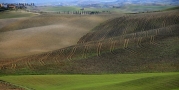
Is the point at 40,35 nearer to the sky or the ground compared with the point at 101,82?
nearer to the ground

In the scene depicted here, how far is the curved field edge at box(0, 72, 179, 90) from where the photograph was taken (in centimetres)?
2044

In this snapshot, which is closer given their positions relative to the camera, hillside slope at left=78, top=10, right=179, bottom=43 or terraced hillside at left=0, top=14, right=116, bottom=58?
terraced hillside at left=0, top=14, right=116, bottom=58

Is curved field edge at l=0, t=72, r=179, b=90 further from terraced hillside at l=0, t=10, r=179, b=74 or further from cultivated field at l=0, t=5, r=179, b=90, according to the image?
terraced hillside at l=0, t=10, r=179, b=74

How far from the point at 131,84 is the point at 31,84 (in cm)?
851

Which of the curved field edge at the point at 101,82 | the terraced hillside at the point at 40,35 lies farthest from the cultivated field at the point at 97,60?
the terraced hillside at the point at 40,35

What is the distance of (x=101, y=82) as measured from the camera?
940 inches

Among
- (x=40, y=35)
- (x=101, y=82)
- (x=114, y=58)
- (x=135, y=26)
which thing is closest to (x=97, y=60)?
(x=114, y=58)

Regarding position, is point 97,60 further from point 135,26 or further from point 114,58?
point 135,26

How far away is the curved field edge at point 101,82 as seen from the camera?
67.1ft

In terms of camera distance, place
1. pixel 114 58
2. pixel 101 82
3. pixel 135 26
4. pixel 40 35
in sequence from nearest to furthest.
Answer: pixel 101 82
pixel 114 58
pixel 135 26
pixel 40 35

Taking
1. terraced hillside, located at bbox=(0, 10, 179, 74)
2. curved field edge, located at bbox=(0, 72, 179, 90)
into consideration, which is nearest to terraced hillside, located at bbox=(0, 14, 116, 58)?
terraced hillside, located at bbox=(0, 10, 179, 74)

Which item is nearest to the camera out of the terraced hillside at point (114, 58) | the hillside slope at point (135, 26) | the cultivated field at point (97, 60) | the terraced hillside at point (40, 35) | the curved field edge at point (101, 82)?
the curved field edge at point (101, 82)

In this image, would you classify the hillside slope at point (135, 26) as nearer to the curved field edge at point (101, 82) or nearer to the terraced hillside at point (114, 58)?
the terraced hillside at point (114, 58)

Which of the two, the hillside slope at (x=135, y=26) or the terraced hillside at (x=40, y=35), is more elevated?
the hillside slope at (x=135, y=26)
